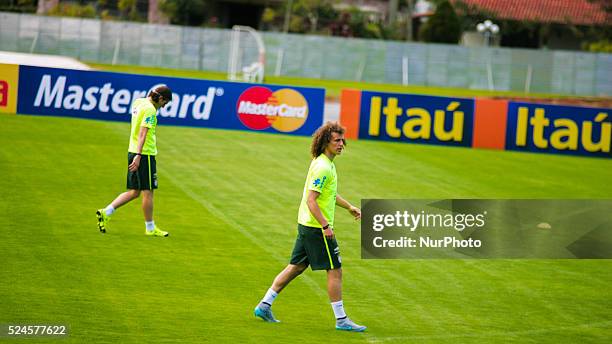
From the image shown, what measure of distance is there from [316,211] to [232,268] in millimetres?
3448

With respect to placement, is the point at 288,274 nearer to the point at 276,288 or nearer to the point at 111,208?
the point at 276,288

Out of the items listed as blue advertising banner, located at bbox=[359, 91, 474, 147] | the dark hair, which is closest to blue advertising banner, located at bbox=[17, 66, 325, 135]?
blue advertising banner, located at bbox=[359, 91, 474, 147]

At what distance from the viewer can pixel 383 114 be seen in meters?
27.9

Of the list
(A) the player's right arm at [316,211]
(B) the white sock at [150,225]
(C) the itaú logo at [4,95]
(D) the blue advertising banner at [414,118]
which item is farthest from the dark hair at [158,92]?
(D) the blue advertising banner at [414,118]

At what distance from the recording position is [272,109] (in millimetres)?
27422

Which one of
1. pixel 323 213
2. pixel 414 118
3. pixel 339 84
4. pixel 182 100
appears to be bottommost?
pixel 339 84

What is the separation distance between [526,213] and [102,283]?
4922 mm

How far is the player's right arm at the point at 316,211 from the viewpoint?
9.99 m

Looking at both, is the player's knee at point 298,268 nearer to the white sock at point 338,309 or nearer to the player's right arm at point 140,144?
the white sock at point 338,309

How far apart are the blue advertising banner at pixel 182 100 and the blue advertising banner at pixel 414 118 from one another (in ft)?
4.74

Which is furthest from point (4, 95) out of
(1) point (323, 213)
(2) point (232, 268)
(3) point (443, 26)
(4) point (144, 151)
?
(3) point (443, 26)

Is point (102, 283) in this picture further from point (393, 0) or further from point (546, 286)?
point (393, 0)

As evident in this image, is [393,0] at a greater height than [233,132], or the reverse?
[393,0]

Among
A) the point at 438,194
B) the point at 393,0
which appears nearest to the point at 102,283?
the point at 438,194
